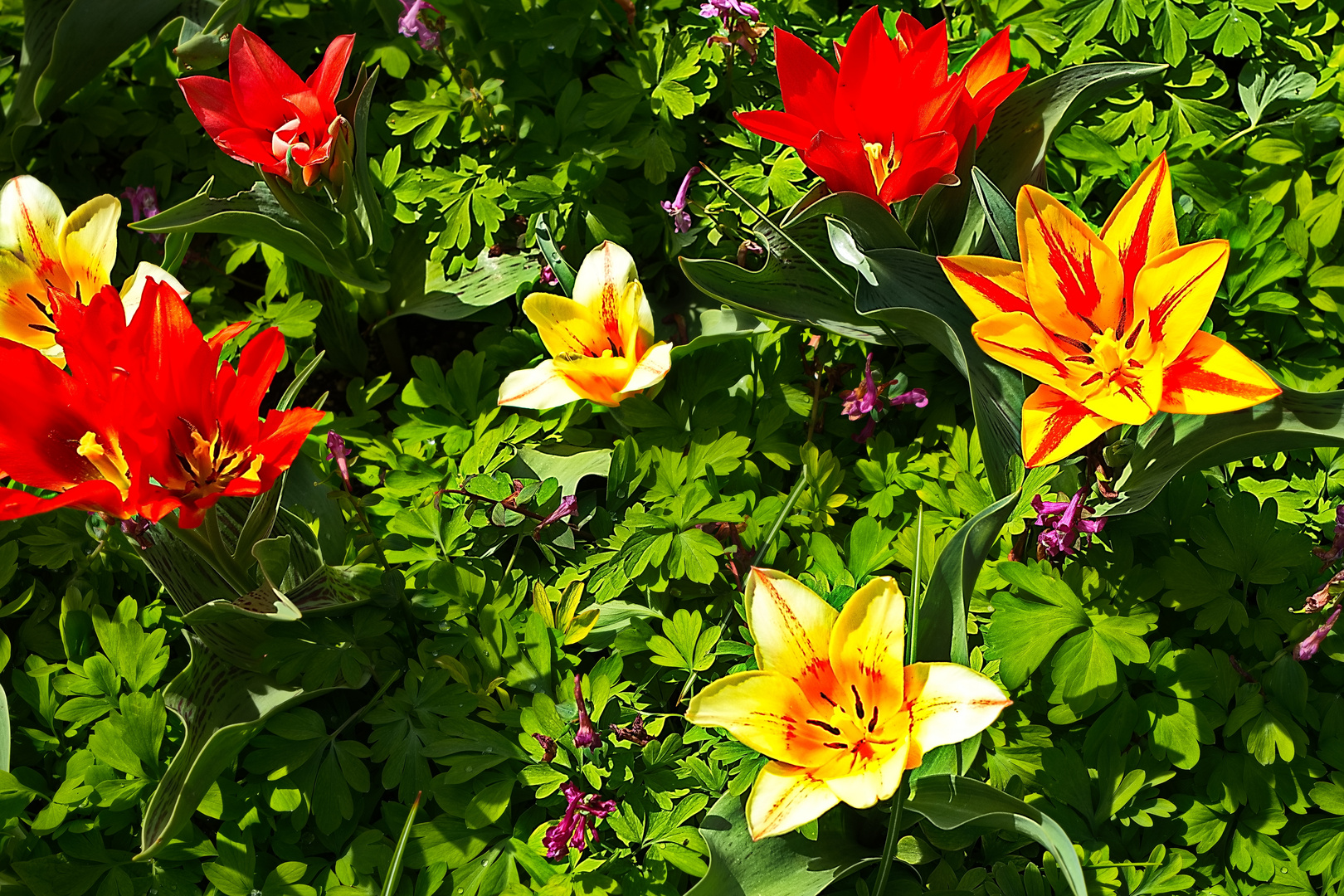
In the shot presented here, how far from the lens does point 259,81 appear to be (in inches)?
63.2

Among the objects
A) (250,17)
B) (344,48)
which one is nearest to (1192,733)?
(344,48)

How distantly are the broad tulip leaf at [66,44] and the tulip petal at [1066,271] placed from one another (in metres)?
1.79

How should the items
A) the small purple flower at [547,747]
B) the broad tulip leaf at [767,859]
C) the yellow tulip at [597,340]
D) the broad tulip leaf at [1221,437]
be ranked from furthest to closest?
1. the yellow tulip at [597,340]
2. the small purple flower at [547,747]
3. the broad tulip leaf at [767,859]
4. the broad tulip leaf at [1221,437]

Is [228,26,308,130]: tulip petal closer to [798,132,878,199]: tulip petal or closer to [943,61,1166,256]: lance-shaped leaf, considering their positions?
[798,132,878,199]: tulip petal

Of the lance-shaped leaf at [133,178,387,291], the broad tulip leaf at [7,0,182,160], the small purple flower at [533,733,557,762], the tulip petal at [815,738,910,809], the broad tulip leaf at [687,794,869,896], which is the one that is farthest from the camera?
the broad tulip leaf at [7,0,182,160]

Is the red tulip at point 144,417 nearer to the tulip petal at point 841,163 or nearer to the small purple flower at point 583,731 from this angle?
the small purple flower at point 583,731

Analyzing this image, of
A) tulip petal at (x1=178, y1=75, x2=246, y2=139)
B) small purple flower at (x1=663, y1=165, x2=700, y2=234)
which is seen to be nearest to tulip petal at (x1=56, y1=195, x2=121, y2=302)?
tulip petal at (x1=178, y1=75, x2=246, y2=139)

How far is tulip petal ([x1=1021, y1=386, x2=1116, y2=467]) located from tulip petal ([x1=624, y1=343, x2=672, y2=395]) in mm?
555

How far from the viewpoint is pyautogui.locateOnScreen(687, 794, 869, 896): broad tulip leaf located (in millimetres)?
1243

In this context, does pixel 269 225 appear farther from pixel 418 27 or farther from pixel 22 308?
pixel 418 27

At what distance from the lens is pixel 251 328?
1942 millimetres

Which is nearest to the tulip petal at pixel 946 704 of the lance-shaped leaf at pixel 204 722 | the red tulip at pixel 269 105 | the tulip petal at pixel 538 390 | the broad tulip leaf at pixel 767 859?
the broad tulip leaf at pixel 767 859

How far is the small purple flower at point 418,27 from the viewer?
1896mm

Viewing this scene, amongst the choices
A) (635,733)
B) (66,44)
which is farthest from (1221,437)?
(66,44)
